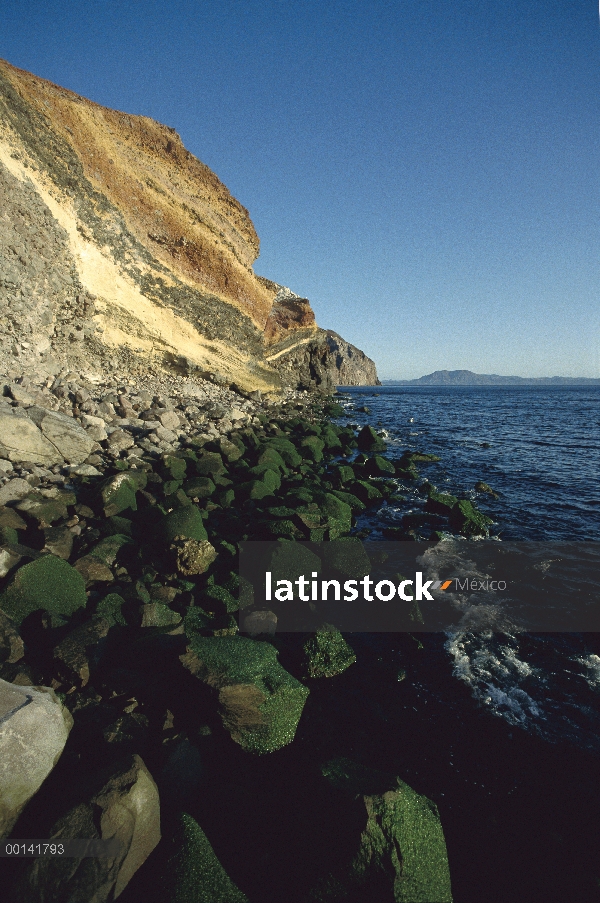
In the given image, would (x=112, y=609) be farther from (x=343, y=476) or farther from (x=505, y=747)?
(x=343, y=476)

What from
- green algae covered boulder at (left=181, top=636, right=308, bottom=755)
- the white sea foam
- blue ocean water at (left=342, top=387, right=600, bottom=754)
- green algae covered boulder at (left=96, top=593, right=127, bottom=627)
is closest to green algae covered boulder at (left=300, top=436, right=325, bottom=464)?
blue ocean water at (left=342, top=387, right=600, bottom=754)

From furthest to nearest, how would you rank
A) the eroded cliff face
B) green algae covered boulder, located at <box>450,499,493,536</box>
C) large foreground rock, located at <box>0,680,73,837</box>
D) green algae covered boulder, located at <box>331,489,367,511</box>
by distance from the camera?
the eroded cliff face → green algae covered boulder, located at <box>331,489,367,511</box> → green algae covered boulder, located at <box>450,499,493,536</box> → large foreground rock, located at <box>0,680,73,837</box>

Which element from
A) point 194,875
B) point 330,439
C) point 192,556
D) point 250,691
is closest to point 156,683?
point 250,691

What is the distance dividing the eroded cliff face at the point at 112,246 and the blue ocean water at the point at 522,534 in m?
13.6

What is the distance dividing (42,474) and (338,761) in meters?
9.01

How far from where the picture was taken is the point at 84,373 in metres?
18.2

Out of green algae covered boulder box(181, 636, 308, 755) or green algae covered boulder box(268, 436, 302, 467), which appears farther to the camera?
green algae covered boulder box(268, 436, 302, 467)

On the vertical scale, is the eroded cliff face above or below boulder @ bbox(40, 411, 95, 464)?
above

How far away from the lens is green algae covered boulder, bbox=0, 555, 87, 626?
18.5 ft

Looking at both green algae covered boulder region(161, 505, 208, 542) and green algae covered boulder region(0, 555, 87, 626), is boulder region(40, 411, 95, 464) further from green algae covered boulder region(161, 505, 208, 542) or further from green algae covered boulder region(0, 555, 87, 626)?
green algae covered boulder region(0, 555, 87, 626)

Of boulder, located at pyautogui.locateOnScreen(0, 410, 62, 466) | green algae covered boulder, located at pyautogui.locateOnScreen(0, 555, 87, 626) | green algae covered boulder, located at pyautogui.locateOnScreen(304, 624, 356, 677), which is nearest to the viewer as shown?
green algae covered boulder, located at pyautogui.locateOnScreen(0, 555, 87, 626)

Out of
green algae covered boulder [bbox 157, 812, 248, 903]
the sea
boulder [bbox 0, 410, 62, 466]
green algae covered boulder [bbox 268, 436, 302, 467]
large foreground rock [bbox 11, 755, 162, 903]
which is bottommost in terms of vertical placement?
the sea

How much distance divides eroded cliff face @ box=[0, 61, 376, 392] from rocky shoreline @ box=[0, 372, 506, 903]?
674 cm

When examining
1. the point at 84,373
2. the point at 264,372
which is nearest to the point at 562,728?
the point at 84,373
